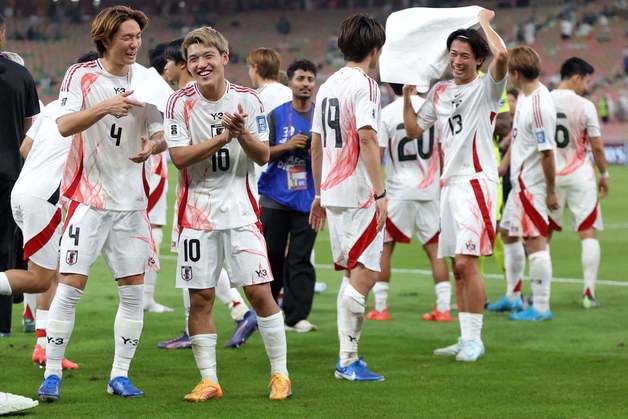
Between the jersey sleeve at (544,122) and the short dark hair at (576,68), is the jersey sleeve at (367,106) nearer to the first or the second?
the jersey sleeve at (544,122)

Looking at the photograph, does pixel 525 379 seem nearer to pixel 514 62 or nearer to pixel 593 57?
pixel 514 62

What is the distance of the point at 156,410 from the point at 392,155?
15.4 ft

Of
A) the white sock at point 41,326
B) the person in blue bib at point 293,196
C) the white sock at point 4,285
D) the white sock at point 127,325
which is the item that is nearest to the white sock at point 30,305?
the white sock at point 41,326

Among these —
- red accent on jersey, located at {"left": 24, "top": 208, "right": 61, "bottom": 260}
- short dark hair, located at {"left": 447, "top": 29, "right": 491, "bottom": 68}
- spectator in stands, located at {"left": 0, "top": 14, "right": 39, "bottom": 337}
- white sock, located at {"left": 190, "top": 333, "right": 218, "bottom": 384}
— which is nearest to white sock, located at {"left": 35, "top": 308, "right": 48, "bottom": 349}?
spectator in stands, located at {"left": 0, "top": 14, "right": 39, "bottom": 337}

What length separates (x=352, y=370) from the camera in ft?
24.3

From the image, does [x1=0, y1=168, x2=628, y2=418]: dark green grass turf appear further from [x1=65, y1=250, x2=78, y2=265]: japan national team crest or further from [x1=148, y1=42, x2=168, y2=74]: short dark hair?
[x1=148, y1=42, x2=168, y2=74]: short dark hair

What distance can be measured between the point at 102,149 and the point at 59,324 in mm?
1014

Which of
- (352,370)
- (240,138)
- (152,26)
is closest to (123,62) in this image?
(240,138)

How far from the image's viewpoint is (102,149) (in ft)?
21.9

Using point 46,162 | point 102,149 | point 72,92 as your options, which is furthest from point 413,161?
point 72,92

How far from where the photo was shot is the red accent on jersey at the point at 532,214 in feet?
34.0

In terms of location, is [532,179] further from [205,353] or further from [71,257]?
[71,257]

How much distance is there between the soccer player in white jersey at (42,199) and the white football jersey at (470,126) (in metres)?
2.66

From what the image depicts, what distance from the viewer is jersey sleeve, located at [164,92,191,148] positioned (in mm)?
6559
